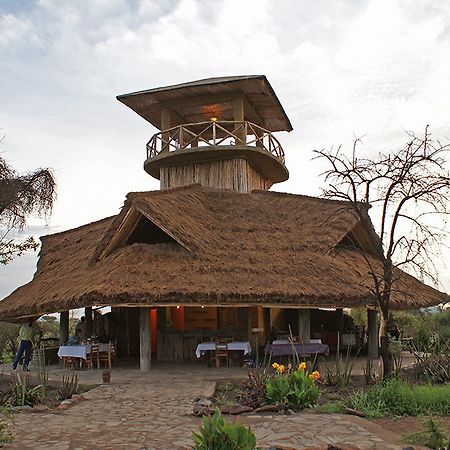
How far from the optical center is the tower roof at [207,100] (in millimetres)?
19969

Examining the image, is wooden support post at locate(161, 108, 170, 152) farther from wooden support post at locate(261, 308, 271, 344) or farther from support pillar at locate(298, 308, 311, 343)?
support pillar at locate(298, 308, 311, 343)

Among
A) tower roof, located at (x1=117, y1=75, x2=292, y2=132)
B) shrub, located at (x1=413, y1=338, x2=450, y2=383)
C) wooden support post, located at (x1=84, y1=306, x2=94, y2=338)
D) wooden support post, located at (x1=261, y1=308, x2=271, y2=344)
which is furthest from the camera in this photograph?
tower roof, located at (x1=117, y1=75, x2=292, y2=132)

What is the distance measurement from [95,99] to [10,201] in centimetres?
382

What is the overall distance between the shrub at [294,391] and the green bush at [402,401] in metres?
0.63

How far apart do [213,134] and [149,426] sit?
13.5 meters

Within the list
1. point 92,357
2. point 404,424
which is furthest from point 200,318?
point 404,424

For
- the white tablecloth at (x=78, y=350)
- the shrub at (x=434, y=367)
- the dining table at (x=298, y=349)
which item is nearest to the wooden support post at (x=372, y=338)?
the dining table at (x=298, y=349)

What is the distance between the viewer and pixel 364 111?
14.2m

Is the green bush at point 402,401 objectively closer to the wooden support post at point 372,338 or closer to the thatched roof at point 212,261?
the thatched roof at point 212,261

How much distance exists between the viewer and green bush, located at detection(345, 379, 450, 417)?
845 cm

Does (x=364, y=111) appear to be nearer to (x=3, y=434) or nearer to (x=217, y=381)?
(x=217, y=381)

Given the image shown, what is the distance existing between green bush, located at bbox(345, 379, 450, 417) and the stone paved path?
728 millimetres

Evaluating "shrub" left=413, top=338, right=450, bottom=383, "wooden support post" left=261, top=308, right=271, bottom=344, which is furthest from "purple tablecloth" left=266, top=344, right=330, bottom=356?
"wooden support post" left=261, top=308, right=271, bottom=344

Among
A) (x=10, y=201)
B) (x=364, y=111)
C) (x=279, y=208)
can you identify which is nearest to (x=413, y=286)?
(x=279, y=208)
